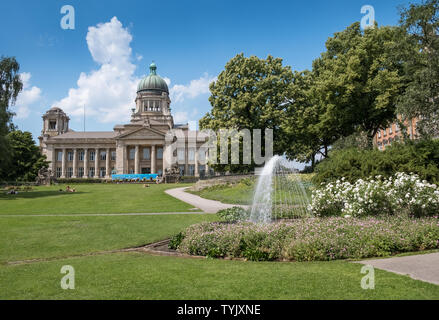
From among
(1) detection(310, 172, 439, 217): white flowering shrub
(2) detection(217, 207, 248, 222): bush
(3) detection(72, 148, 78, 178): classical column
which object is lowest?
(2) detection(217, 207, 248, 222): bush

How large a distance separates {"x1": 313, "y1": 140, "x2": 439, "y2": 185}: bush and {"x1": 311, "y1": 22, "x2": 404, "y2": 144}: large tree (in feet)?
42.9

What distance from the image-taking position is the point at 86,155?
92.6 metres

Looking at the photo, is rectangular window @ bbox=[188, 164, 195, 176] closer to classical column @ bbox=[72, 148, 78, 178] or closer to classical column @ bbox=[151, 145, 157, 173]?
classical column @ bbox=[151, 145, 157, 173]

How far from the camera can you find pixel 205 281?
5.99 m

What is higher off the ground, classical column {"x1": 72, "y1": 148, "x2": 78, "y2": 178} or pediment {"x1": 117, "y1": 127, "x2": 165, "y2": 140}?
pediment {"x1": 117, "y1": 127, "x2": 165, "y2": 140}

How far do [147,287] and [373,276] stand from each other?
419cm

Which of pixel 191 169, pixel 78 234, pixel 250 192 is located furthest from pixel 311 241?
pixel 191 169

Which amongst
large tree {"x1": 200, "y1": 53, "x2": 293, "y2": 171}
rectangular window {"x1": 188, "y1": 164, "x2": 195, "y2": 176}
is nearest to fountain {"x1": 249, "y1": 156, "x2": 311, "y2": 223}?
large tree {"x1": 200, "y1": 53, "x2": 293, "y2": 171}

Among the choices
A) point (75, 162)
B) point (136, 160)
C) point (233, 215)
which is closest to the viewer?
point (233, 215)

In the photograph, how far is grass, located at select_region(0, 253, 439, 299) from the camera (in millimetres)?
5246

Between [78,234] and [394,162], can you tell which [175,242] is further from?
[394,162]

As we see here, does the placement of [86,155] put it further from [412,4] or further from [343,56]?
[412,4]

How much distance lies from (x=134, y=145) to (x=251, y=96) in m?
58.6
